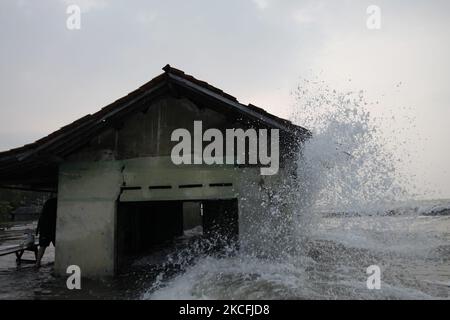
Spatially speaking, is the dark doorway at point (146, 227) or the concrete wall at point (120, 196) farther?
the dark doorway at point (146, 227)

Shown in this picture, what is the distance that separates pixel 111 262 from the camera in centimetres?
764

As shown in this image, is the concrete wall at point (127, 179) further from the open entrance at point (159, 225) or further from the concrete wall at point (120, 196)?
the open entrance at point (159, 225)

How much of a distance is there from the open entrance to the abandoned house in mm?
587

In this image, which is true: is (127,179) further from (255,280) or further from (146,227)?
(146,227)

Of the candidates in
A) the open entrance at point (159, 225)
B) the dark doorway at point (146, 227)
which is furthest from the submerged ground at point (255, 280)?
the dark doorway at point (146, 227)

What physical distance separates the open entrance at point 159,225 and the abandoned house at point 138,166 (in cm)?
59

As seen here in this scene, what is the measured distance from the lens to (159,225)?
580 inches

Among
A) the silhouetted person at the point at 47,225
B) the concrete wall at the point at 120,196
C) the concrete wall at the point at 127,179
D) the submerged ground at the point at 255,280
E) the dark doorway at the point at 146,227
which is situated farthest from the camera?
the dark doorway at the point at 146,227

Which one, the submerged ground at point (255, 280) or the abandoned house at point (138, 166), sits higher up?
the abandoned house at point (138, 166)

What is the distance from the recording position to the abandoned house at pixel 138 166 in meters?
7.17

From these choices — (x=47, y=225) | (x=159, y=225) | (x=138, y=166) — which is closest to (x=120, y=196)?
(x=138, y=166)

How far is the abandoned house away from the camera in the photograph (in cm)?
717
